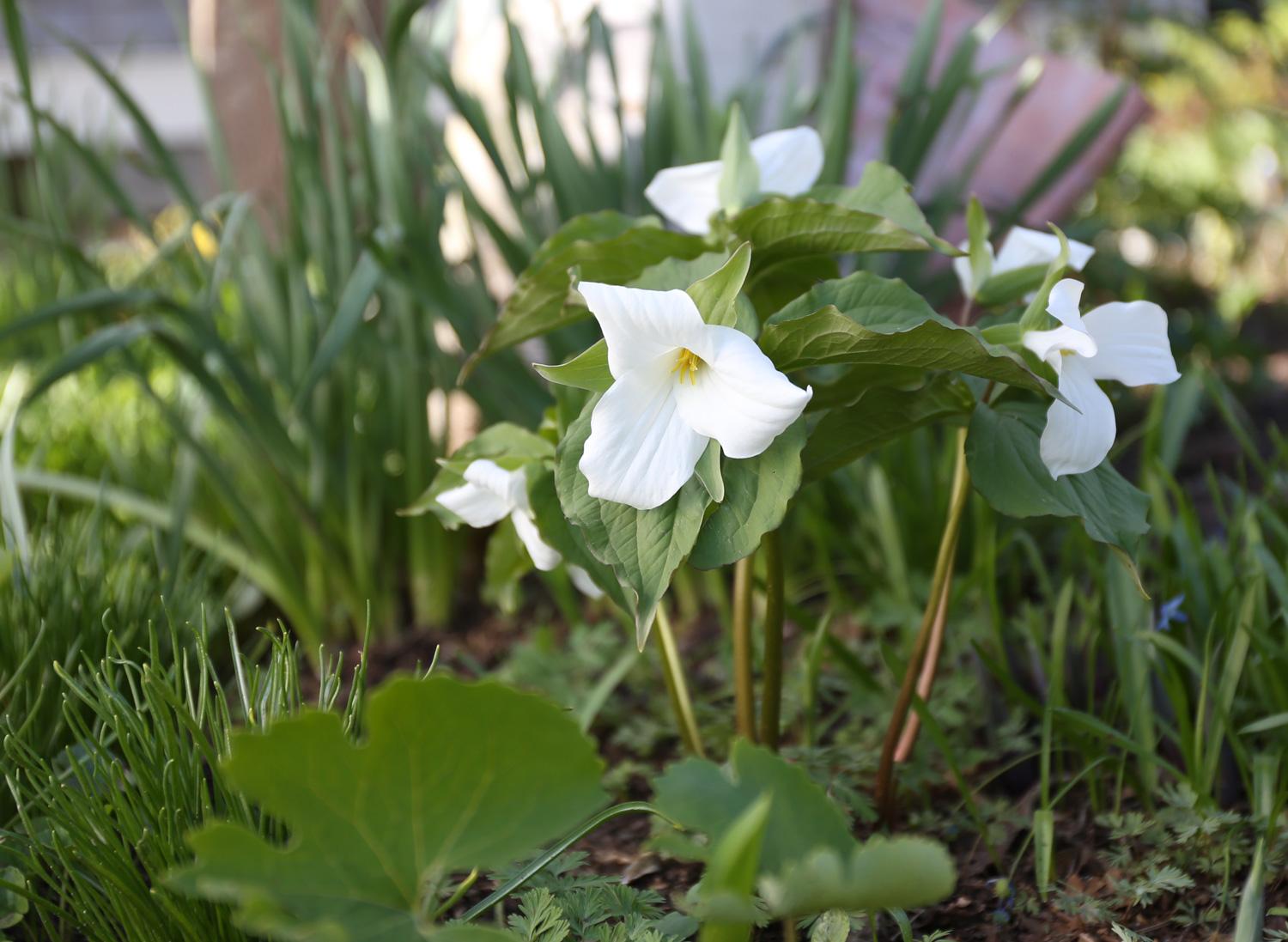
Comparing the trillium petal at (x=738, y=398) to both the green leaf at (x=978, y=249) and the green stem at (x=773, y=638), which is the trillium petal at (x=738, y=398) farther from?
the green leaf at (x=978, y=249)

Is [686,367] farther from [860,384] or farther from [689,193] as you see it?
[689,193]

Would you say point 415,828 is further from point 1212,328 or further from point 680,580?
point 1212,328

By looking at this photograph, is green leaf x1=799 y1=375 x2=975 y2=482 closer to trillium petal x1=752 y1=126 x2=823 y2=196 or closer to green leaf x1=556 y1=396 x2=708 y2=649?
green leaf x1=556 y1=396 x2=708 y2=649

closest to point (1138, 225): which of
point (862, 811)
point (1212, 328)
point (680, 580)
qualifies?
point (1212, 328)

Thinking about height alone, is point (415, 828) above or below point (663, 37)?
below

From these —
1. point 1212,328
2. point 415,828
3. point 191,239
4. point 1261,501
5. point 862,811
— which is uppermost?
point 191,239

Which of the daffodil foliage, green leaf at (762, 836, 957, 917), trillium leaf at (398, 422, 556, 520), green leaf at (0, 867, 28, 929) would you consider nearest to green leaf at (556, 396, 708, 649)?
the daffodil foliage

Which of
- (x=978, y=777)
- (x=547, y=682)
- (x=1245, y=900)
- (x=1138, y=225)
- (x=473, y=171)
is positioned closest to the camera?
(x=1245, y=900)

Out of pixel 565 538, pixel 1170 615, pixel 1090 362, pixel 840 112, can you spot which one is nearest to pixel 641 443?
pixel 565 538
